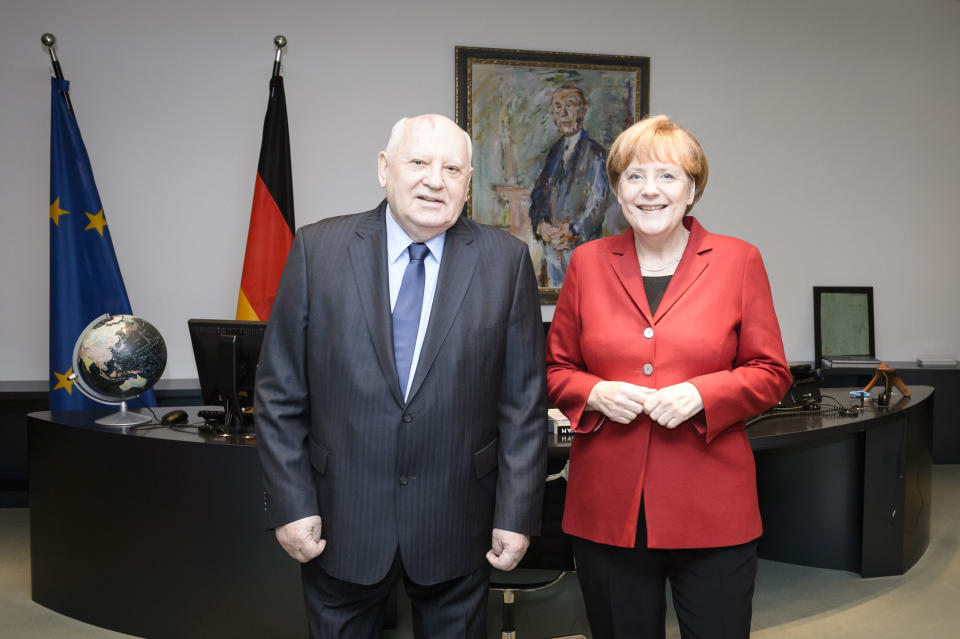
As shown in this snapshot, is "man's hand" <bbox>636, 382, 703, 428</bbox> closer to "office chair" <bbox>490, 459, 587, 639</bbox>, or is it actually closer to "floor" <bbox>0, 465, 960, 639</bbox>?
"office chair" <bbox>490, 459, 587, 639</bbox>

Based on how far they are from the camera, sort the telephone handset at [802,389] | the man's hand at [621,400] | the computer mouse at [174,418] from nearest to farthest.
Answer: the man's hand at [621,400] < the computer mouse at [174,418] < the telephone handset at [802,389]

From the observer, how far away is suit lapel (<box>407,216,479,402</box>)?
139 centimetres

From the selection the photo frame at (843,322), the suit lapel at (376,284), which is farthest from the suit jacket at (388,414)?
the photo frame at (843,322)

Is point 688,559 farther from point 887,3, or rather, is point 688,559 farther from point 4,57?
point 887,3

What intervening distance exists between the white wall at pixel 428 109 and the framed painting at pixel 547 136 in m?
0.14

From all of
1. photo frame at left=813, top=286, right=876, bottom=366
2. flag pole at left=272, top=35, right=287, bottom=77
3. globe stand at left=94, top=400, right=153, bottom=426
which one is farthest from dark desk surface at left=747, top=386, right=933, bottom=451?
flag pole at left=272, top=35, right=287, bottom=77

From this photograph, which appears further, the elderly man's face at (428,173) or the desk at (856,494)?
the desk at (856,494)

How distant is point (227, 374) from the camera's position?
3027 millimetres

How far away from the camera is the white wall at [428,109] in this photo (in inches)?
179

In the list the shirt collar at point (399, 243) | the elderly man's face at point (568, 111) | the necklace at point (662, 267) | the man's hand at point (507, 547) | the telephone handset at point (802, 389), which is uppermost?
the elderly man's face at point (568, 111)

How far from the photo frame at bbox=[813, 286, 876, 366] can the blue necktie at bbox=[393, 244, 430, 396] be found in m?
4.63

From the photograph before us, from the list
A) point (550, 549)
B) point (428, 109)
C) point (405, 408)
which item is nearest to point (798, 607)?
point (550, 549)

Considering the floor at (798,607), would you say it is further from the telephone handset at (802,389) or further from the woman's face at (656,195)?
the woman's face at (656,195)

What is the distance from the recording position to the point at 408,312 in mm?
1438
